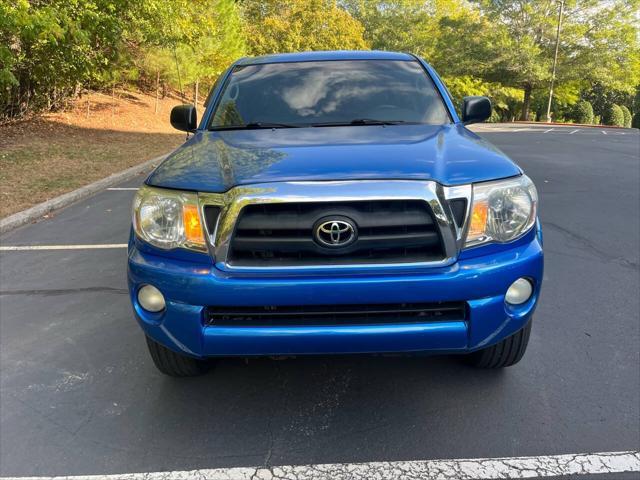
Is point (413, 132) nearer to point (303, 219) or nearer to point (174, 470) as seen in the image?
point (303, 219)

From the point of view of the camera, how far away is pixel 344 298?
219cm

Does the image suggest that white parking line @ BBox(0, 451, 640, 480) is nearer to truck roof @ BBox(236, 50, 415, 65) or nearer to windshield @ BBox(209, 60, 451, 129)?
windshield @ BBox(209, 60, 451, 129)

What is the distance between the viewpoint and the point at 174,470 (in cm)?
231

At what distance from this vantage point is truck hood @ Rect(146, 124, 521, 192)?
229 centimetres

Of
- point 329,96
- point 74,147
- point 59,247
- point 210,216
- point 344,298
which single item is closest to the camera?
point 344,298

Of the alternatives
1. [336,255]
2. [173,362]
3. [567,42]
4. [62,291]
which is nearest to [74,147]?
[62,291]

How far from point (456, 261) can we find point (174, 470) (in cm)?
153

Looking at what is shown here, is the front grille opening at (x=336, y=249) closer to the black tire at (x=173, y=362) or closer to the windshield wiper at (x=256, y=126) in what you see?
the black tire at (x=173, y=362)

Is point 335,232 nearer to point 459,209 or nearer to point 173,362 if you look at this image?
point 459,209

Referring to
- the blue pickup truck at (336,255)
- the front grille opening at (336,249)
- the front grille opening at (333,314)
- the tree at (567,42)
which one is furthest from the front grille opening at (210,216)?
the tree at (567,42)

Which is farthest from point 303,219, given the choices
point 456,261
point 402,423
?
point 402,423

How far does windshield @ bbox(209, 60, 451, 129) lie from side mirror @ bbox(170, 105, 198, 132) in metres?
0.34

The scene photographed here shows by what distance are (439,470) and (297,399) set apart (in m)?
0.83

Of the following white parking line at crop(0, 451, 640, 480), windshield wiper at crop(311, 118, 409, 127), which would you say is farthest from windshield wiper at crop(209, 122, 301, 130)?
white parking line at crop(0, 451, 640, 480)
